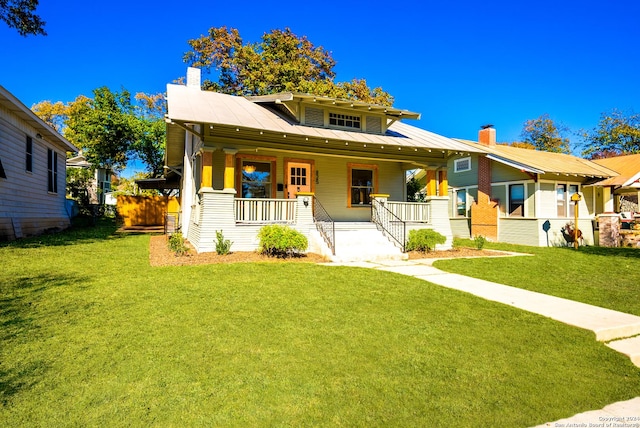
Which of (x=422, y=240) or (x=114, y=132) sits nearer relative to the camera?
(x=422, y=240)

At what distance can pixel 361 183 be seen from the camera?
1483 centimetres

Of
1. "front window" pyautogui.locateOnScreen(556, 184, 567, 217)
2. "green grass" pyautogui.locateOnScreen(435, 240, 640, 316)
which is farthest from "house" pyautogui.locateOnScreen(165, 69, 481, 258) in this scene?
"front window" pyautogui.locateOnScreen(556, 184, 567, 217)

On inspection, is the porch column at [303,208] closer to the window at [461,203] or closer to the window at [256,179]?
the window at [256,179]

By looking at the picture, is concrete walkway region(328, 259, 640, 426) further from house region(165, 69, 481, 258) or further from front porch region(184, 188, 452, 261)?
house region(165, 69, 481, 258)

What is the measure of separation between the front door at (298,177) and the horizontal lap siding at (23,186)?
27.8 ft

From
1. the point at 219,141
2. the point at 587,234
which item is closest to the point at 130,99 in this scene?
the point at 219,141

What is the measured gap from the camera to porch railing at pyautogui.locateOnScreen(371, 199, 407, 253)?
482 inches

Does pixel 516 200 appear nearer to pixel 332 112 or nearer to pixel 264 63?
pixel 332 112

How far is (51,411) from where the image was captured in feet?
8.42

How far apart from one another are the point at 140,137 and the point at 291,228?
65.0 ft

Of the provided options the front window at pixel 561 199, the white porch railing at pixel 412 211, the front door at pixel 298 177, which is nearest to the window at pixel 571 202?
the front window at pixel 561 199

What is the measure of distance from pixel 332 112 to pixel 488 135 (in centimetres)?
1167

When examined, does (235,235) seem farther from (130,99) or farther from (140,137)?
(130,99)

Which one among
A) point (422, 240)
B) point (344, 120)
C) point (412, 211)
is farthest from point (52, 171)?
point (422, 240)
